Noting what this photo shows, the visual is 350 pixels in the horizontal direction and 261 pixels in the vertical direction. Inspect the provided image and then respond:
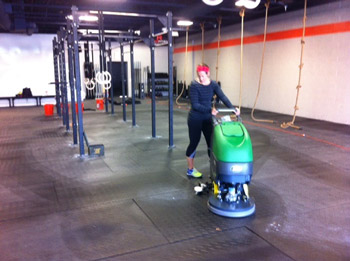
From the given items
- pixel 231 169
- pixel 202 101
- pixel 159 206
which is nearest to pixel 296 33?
pixel 202 101

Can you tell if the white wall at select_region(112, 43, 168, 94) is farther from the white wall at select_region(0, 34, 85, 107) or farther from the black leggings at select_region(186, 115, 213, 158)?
the black leggings at select_region(186, 115, 213, 158)

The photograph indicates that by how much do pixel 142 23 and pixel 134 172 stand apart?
25.0 ft

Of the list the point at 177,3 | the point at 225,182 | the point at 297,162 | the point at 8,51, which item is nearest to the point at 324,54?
the point at 177,3

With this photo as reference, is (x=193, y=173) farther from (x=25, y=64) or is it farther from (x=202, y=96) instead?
(x=25, y=64)

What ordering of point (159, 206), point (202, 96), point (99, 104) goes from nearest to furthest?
point (159, 206)
point (202, 96)
point (99, 104)

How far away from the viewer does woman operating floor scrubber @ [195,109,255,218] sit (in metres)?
2.47

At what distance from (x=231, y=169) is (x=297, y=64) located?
644cm

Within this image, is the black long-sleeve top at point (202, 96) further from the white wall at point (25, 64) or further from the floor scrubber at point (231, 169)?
the white wall at point (25, 64)

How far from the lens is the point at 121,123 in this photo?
7465mm

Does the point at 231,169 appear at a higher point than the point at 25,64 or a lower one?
lower

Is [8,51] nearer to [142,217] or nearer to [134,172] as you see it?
[134,172]

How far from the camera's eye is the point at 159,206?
2.87m

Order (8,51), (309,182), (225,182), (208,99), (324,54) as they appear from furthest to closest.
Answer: (8,51)
(324,54)
(309,182)
(208,99)
(225,182)

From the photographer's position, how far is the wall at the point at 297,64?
22.7ft
